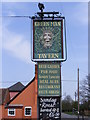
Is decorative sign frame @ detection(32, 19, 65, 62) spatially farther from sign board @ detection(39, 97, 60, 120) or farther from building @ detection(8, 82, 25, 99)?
building @ detection(8, 82, 25, 99)

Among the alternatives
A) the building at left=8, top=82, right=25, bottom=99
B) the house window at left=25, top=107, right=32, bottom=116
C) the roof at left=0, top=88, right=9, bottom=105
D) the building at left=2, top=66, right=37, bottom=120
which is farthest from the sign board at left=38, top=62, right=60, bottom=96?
the building at left=8, top=82, right=25, bottom=99

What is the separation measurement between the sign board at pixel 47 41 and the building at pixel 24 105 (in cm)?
864

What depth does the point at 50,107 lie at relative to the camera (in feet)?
53.7

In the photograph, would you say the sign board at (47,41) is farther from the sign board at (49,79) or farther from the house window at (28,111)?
the house window at (28,111)

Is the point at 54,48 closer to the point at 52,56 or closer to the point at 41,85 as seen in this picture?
the point at 52,56

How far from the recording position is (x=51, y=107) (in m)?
16.4

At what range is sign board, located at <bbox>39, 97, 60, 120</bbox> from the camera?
53.5ft

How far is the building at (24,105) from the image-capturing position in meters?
24.8

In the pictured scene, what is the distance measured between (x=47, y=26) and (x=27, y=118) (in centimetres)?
1234

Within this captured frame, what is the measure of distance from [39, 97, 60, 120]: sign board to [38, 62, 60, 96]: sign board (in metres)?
0.32

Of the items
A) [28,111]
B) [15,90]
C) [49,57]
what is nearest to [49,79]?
[49,57]

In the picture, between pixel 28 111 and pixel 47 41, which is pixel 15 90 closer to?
pixel 28 111

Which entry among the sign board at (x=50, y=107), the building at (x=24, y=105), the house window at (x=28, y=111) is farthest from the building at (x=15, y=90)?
the sign board at (x=50, y=107)

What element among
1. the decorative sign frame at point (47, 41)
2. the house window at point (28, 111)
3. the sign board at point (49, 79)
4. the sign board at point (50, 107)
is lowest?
the house window at point (28, 111)
